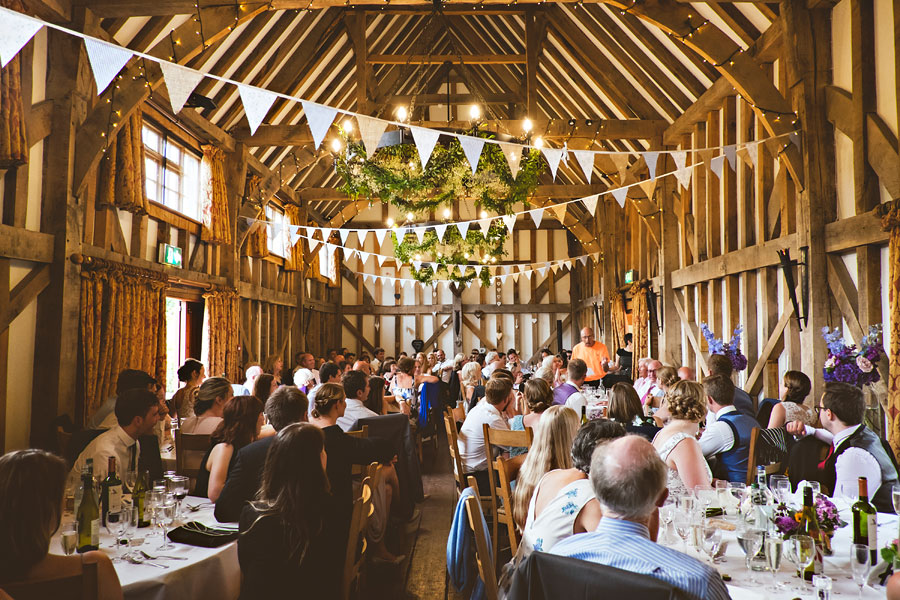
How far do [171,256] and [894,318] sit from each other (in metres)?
8.37

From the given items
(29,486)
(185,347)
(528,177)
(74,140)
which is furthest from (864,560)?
(185,347)

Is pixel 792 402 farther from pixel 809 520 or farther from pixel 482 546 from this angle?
pixel 482 546

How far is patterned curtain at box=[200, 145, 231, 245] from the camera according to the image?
9930 mm

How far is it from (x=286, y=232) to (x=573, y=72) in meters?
6.59

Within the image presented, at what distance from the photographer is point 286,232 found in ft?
44.5

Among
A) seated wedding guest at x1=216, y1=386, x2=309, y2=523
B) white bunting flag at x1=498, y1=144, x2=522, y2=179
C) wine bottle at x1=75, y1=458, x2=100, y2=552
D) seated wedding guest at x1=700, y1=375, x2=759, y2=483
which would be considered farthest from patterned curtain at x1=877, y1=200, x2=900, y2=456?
wine bottle at x1=75, y1=458, x2=100, y2=552

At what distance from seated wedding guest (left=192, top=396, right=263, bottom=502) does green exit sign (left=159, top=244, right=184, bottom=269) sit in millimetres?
5764

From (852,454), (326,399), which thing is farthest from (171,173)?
(852,454)

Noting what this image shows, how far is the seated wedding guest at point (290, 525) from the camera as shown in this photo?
2496mm

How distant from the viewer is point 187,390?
649 cm

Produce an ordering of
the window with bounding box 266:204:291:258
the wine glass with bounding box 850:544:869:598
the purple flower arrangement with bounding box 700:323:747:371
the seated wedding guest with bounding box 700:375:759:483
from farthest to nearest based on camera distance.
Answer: the window with bounding box 266:204:291:258
the purple flower arrangement with bounding box 700:323:747:371
the seated wedding guest with bounding box 700:375:759:483
the wine glass with bounding box 850:544:869:598

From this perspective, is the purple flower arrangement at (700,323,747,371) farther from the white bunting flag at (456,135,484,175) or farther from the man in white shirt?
the man in white shirt

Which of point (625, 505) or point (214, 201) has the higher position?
point (214, 201)

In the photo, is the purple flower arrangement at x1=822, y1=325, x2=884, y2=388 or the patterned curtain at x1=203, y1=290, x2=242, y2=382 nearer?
the purple flower arrangement at x1=822, y1=325, x2=884, y2=388
